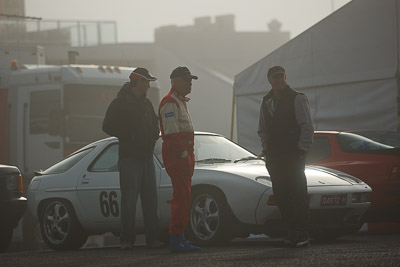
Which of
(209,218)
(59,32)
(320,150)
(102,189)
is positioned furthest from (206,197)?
(59,32)

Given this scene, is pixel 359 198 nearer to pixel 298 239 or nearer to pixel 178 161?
pixel 298 239

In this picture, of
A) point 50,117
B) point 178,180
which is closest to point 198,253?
point 178,180

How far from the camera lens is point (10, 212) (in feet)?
35.5

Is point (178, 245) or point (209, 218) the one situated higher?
point (209, 218)

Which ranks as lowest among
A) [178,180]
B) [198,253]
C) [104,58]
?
[198,253]

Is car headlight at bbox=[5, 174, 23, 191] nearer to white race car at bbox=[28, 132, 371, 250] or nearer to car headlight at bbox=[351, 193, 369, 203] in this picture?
white race car at bbox=[28, 132, 371, 250]

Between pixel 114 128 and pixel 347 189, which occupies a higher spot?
pixel 114 128

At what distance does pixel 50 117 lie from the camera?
17062mm

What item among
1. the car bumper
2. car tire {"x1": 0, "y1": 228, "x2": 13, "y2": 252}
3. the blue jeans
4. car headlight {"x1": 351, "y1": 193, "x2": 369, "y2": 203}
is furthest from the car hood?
car tire {"x1": 0, "y1": 228, "x2": 13, "y2": 252}

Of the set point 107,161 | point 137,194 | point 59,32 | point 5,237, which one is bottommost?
point 5,237

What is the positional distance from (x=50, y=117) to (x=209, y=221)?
24.7 feet

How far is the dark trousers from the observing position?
9.44 meters

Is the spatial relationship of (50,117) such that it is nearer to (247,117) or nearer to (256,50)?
(247,117)

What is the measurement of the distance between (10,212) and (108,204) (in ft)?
3.41
